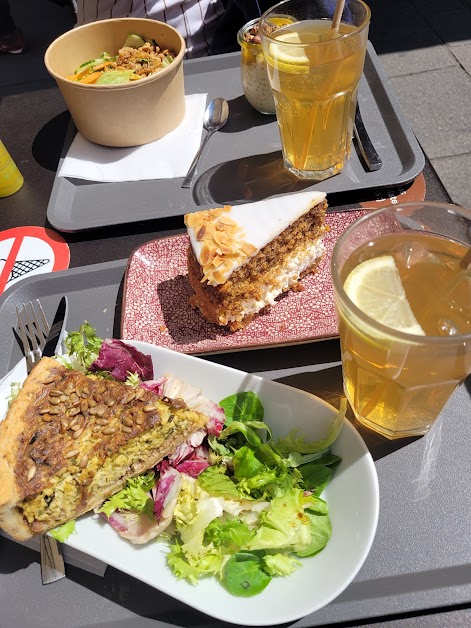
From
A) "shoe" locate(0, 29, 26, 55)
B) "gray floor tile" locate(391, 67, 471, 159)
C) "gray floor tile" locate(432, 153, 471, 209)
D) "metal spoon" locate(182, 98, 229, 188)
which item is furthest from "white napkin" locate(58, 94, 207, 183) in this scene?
"shoe" locate(0, 29, 26, 55)

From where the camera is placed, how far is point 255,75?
1.91 meters

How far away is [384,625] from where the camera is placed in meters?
0.92

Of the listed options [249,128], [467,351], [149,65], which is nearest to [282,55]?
[249,128]

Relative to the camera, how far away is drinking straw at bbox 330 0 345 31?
1.49 metres

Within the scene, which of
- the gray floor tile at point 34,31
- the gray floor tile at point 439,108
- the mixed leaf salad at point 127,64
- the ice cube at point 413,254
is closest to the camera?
the ice cube at point 413,254

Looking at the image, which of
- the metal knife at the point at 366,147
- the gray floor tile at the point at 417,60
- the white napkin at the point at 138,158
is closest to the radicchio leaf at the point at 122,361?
the white napkin at the point at 138,158

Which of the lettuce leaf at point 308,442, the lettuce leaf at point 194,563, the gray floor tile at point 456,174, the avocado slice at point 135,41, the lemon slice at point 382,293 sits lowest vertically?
the gray floor tile at point 456,174

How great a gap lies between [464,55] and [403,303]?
3775 mm

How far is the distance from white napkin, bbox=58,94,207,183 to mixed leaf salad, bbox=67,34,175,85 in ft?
0.76

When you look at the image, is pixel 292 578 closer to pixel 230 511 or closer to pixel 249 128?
pixel 230 511

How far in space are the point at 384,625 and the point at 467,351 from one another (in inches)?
20.7

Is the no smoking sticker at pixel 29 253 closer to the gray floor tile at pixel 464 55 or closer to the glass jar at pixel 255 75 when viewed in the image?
the glass jar at pixel 255 75

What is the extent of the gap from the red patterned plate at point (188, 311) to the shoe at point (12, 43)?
4012 mm

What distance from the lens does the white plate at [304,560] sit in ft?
2.86
